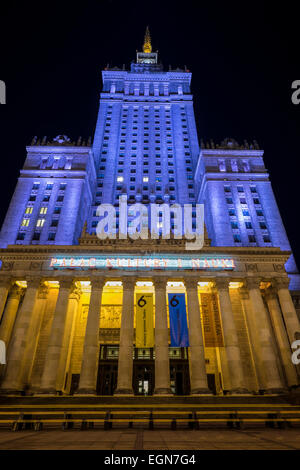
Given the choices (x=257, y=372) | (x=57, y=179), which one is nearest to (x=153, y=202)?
(x=57, y=179)

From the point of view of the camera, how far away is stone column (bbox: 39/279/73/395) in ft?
92.4

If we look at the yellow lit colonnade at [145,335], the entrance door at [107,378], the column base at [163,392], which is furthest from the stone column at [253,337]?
the entrance door at [107,378]

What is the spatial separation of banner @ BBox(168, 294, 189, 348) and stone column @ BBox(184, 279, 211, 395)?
0.73 meters

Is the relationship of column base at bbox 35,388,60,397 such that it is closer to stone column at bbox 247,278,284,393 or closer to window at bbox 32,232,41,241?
stone column at bbox 247,278,284,393

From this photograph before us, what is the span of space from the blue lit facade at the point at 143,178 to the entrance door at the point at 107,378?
75.8 feet

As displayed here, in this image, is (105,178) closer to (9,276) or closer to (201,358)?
(9,276)

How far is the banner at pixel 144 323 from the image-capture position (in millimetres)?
29859

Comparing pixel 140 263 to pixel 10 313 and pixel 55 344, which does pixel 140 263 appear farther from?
pixel 10 313

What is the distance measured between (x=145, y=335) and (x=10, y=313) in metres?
17.3

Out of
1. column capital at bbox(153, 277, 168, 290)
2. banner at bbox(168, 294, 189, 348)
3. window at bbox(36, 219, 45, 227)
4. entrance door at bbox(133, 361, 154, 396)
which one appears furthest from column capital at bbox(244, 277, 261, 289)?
window at bbox(36, 219, 45, 227)

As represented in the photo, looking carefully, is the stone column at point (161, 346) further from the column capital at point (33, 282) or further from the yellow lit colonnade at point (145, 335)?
the column capital at point (33, 282)

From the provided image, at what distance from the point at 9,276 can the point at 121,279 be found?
44.8 feet

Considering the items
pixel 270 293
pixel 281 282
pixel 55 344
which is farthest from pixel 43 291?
pixel 281 282
